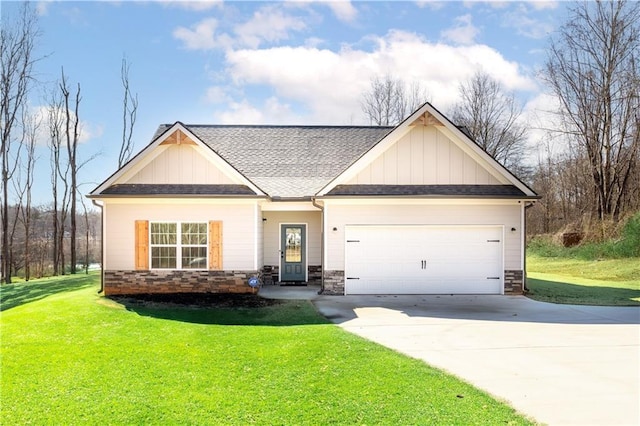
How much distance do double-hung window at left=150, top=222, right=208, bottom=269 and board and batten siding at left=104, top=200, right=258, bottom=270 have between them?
23 cm

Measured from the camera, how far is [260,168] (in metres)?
16.0

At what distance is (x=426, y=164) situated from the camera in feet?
43.3

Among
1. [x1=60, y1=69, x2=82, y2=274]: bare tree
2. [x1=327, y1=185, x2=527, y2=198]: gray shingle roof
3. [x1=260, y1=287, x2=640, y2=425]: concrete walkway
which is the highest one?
[x1=60, y1=69, x2=82, y2=274]: bare tree

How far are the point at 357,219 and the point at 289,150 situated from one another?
5440mm

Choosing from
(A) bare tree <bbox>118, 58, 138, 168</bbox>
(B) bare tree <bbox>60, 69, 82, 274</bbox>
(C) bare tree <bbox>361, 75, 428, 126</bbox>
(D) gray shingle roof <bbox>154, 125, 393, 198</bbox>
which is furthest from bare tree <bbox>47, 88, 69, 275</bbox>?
(C) bare tree <bbox>361, 75, 428, 126</bbox>

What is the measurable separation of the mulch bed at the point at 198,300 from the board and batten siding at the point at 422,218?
245 cm

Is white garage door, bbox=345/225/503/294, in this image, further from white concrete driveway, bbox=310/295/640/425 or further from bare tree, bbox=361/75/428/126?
bare tree, bbox=361/75/428/126

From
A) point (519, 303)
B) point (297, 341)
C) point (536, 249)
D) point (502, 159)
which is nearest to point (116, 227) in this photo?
point (297, 341)

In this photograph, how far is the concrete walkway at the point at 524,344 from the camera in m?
5.12

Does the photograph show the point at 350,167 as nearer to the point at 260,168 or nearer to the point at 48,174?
the point at 260,168

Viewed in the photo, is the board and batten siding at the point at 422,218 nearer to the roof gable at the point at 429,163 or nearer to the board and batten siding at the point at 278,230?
the roof gable at the point at 429,163

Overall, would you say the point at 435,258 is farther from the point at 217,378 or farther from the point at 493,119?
the point at 493,119

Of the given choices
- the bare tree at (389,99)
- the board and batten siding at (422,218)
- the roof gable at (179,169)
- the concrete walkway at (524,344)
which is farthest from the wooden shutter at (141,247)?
the bare tree at (389,99)

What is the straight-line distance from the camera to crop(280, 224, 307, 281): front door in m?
15.2
